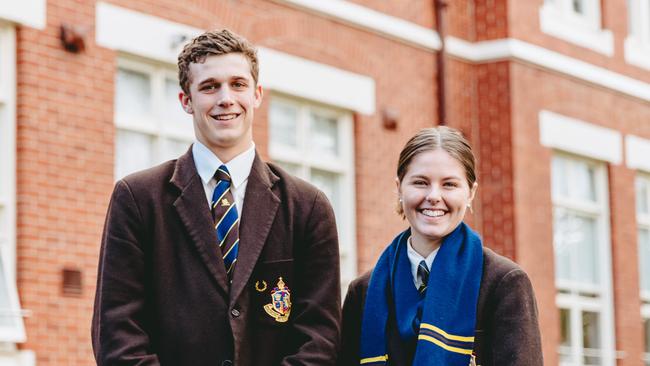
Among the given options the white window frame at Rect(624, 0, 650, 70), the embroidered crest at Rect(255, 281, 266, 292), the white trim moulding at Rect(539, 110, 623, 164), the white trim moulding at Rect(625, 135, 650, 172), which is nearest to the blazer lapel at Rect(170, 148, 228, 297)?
the embroidered crest at Rect(255, 281, 266, 292)

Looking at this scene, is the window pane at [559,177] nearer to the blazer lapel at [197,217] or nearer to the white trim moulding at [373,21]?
the white trim moulding at [373,21]

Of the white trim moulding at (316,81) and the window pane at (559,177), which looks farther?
the window pane at (559,177)

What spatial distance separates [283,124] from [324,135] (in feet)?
2.02

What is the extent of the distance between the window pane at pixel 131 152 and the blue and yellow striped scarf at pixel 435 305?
5844mm

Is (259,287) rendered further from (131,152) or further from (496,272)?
(131,152)

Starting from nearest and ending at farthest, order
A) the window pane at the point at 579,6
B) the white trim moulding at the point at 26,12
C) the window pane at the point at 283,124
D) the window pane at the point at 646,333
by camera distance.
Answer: the white trim moulding at the point at 26,12, the window pane at the point at 283,124, the window pane at the point at 579,6, the window pane at the point at 646,333

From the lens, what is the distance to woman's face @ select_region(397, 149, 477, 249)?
5.01 metres

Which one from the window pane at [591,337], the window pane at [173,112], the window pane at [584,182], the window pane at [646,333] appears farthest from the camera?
the window pane at [646,333]

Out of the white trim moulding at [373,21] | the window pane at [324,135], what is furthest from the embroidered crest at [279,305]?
the window pane at [324,135]

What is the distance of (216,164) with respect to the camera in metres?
4.83

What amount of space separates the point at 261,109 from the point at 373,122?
170cm

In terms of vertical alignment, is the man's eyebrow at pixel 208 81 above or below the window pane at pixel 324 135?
below

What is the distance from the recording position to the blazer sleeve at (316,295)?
15.5 feet

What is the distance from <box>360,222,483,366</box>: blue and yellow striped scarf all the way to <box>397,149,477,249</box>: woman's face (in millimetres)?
61
